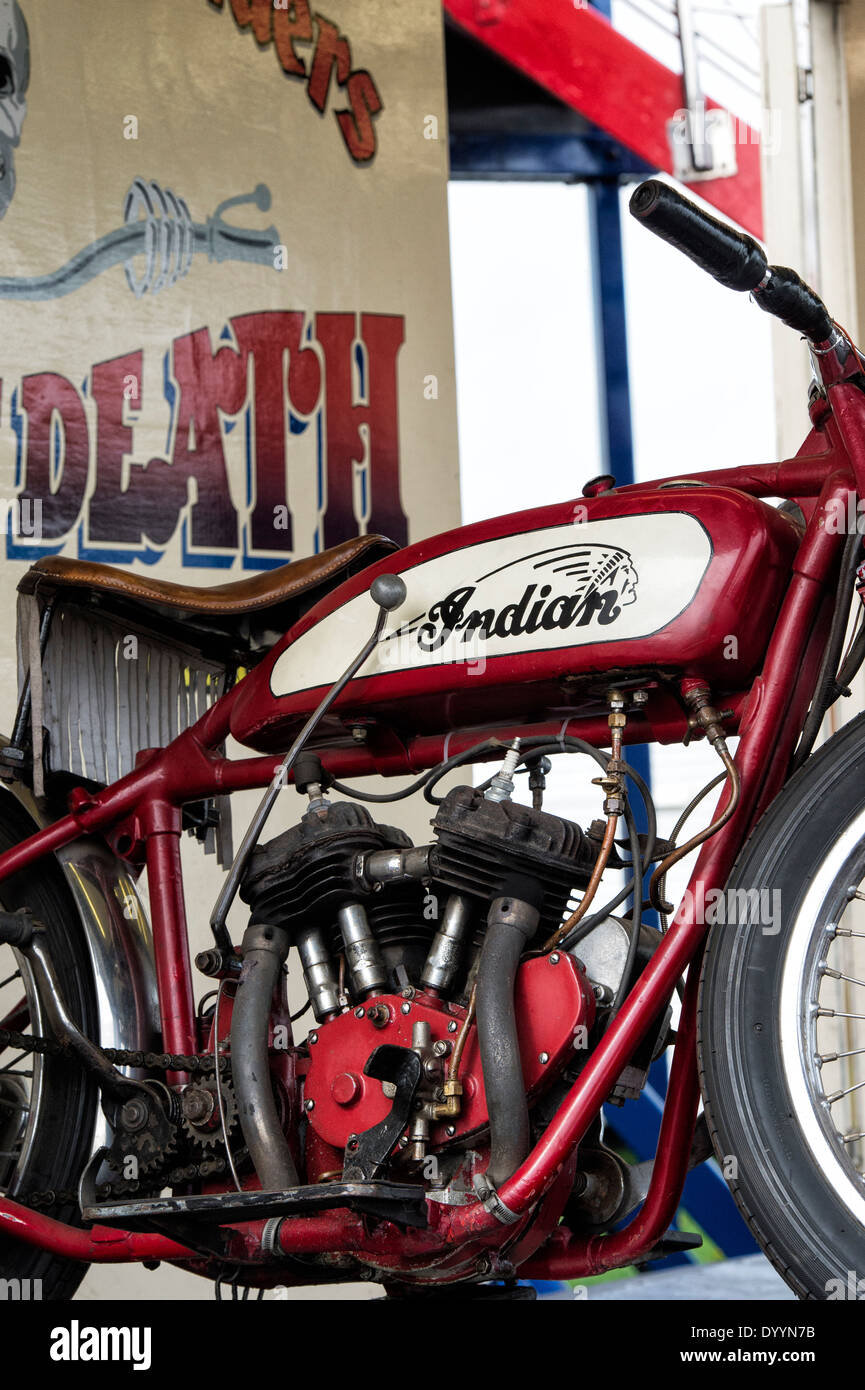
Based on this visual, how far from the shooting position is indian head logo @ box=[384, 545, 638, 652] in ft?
5.23

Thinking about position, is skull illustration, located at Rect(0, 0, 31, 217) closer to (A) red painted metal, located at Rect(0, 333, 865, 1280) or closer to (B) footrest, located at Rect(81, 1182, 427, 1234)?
(A) red painted metal, located at Rect(0, 333, 865, 1280)

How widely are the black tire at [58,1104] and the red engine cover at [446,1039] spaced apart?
1.51 ft

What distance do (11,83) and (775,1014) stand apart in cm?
281

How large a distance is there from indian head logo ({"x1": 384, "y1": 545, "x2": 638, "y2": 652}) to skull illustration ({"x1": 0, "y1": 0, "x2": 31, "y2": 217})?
2.06m

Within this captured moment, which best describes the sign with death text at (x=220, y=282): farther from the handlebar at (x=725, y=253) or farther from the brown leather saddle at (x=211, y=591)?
the handlebar at (x=725, y=253)

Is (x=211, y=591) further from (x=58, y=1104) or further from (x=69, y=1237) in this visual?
(x=69, y=1237)

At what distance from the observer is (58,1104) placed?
2.02 metres

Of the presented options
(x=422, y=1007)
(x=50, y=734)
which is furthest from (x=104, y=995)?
(x=422, y=1007)

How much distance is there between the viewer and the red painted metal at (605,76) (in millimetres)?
4383

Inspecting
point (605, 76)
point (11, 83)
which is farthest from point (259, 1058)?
point (605, 76)

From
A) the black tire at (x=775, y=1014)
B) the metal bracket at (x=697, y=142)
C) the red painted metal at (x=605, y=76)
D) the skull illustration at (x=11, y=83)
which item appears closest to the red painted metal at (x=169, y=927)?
the black tire at (x=775, y=1014)

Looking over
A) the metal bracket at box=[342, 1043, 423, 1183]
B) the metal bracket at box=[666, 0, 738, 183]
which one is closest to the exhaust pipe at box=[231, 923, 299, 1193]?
the metal bracket at box=[342, 1043, 423, 1183]

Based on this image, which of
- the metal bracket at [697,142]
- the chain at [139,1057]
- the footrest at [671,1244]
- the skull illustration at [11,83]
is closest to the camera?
the footrest at [671,1244]
